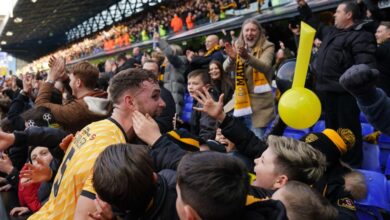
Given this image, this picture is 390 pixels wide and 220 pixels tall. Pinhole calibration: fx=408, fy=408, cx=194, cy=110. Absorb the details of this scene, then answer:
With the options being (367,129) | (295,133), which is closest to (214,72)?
(295,133)

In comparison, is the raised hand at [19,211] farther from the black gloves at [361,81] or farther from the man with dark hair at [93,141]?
the black gloves at [361,81]

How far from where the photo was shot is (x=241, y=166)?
55.6 inches

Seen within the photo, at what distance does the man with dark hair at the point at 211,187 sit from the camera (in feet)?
4.28

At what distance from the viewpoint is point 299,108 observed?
252 cm

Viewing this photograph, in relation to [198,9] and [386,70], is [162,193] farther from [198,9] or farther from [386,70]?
[198,9]

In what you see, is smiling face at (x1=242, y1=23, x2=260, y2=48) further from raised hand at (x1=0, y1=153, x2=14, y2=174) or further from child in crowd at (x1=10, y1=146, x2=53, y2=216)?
raised hand at (x1=0, y1=153, x2=14, y2=174)

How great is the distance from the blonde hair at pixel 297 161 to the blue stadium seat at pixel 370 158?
1.63 metres

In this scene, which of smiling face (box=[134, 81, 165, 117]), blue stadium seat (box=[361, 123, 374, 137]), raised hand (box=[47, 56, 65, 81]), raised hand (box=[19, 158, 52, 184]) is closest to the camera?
smiling face (box=[134, 81, 165, 117])

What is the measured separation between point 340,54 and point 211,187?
10.2 ft

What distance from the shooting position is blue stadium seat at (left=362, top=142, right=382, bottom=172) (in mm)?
3555

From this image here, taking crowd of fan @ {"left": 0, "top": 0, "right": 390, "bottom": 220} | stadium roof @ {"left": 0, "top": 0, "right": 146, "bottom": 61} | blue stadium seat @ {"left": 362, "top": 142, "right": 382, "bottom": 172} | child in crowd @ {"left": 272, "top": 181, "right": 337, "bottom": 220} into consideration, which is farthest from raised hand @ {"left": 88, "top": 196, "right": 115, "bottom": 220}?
stadium roof @ {"left": 0, "top": 0, "right": 146, "bottom": 61}

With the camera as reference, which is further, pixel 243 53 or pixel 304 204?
pixel 243 53

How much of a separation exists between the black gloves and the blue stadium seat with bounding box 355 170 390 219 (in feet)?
3.12

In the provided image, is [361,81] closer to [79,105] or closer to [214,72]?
[79,105]
